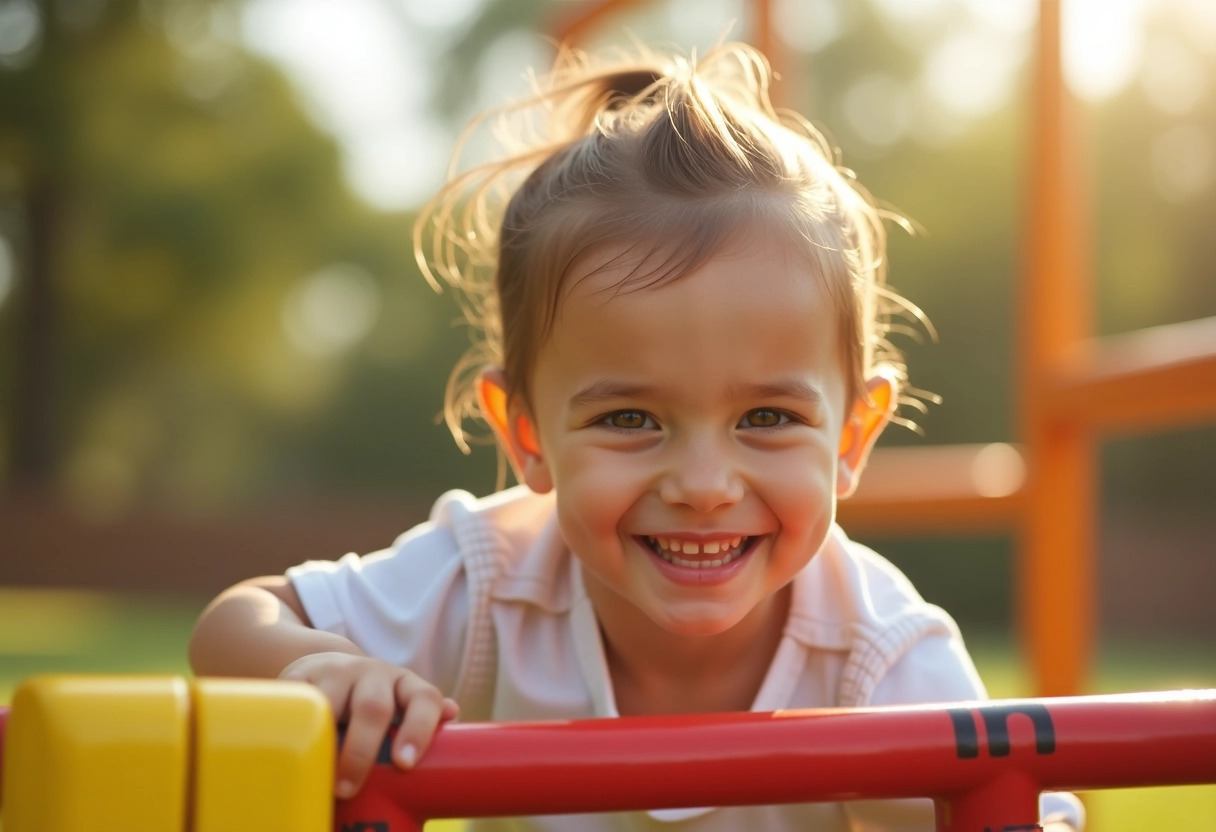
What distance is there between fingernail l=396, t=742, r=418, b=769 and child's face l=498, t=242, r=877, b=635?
1.21 ft

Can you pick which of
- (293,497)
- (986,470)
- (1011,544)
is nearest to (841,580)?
(986,470)

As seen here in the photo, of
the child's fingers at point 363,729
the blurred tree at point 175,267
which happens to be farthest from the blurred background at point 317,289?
the child's fingers at point 363,729

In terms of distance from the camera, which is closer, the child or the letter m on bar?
the letter m on bar

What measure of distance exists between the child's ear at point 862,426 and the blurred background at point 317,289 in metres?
5.91

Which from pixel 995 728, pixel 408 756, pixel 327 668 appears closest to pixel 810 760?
pixel 995 728

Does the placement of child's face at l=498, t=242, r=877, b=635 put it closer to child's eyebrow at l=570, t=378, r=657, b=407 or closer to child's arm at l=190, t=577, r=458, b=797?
child's eyebrow at l=570, t=378, r=657, b=407

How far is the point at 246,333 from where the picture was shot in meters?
11.7

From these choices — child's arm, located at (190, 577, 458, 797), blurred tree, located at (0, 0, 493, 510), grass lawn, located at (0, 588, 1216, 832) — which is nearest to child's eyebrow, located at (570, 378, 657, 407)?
child's arm, located at (190, 577, 458, 797)

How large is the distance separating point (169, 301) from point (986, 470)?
980 cm

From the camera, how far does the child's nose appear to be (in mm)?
1023

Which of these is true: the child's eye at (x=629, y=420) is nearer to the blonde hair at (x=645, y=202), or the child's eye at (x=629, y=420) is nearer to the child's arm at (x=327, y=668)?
the blonde hair at (x=645, y=202)

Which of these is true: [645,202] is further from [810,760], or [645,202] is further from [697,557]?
[810,760]

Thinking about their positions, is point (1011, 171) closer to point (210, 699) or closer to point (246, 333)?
point (246, 333)

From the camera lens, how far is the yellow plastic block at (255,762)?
625 mm
